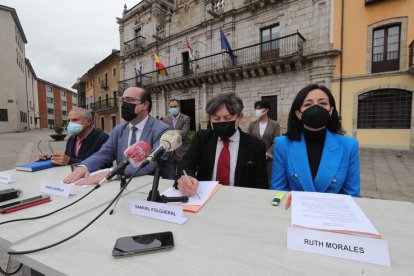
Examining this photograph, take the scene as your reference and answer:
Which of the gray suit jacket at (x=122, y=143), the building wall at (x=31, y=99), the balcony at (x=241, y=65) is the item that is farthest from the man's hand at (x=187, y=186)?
the building wall at (x=31, y=99)

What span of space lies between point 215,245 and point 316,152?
1.28 m

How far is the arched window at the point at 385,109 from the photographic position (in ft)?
28.7

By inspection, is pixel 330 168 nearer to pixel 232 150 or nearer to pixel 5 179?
pixel 232 150

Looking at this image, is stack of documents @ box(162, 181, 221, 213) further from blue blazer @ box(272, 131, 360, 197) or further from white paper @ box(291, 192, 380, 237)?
blue blazer @ box(272, 131, 360, 197)

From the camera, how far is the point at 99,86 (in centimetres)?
2700

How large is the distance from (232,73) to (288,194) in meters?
12.1

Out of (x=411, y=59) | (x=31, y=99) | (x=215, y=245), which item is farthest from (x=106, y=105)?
(x=215, y=245)

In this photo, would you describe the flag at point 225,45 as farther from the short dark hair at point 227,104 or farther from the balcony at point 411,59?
the short dark hair at point 227,104

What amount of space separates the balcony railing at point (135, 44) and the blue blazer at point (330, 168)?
62.5 feet

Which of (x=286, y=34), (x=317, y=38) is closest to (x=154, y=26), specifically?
(x=286, y=34)

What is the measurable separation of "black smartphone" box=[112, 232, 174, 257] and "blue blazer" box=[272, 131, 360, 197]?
1199 millimetres

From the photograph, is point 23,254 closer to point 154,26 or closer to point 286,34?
point 286,34

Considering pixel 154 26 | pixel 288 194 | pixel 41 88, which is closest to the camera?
pixel 288 194

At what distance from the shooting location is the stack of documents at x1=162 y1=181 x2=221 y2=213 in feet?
3.93
